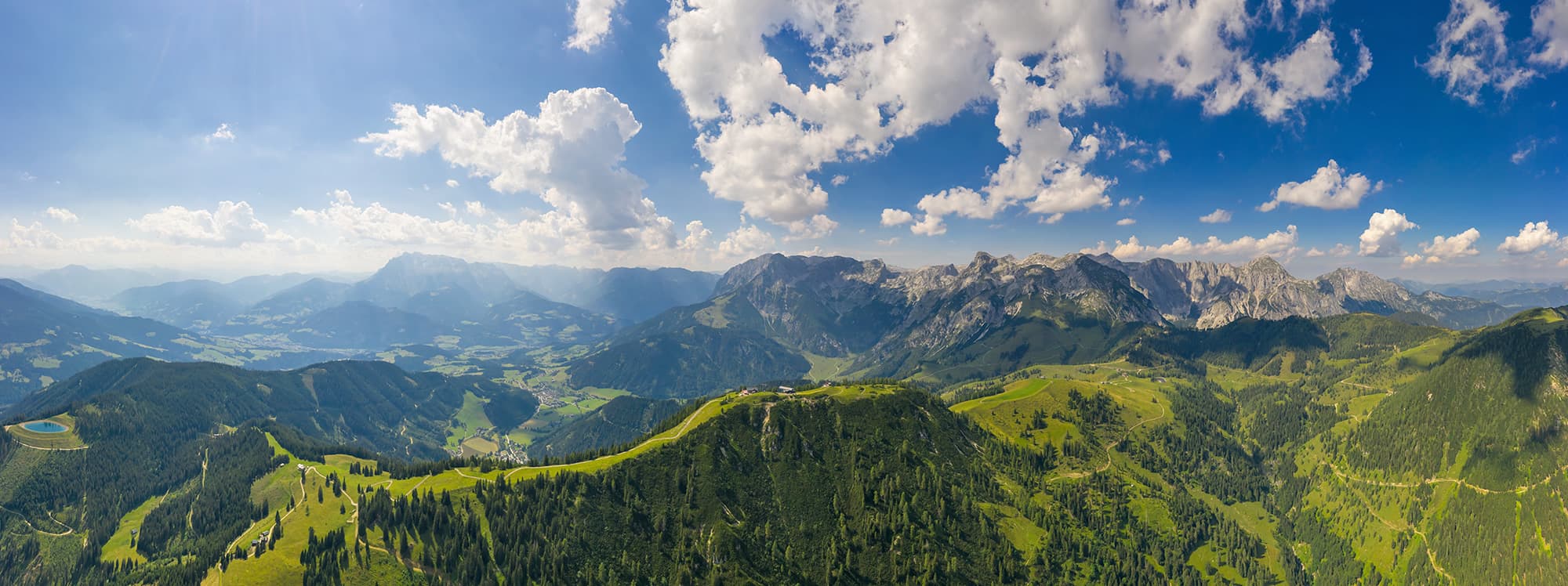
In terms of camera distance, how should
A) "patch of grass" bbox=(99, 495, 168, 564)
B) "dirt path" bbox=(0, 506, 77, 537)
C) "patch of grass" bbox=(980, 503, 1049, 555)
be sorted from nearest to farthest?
"patch of grass" bbox=(99, 495, 168, 564)
"dirt path" bbox=(0, 506, 77, 537)
"patch of grass" bbox=(980, 503, 1049, 555)

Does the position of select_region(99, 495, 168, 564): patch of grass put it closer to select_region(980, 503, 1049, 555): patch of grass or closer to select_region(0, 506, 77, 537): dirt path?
select_region(0, 506, 77, 537): dirt path

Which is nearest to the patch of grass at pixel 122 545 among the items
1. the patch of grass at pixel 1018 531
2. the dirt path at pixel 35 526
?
the dirt path at pixel 35 526

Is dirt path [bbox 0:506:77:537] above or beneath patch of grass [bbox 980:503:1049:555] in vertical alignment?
above

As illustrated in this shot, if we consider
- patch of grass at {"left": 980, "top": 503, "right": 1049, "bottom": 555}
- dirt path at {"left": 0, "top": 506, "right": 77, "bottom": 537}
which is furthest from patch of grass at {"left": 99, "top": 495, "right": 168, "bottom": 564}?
patch of grass at {"left": 980, "top": 503, "right": 1049, "bottom": 555}

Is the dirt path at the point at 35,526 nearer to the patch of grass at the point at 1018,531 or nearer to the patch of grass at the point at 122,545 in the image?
the patch of grass at the point at 122,545

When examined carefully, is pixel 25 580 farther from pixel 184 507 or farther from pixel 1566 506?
pixel 1566 506

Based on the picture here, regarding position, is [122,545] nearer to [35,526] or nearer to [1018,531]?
[35,526]

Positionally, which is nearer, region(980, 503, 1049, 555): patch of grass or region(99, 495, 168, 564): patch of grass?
region(99, 495, 168, 564): patch of grass

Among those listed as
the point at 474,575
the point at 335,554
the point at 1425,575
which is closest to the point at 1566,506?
the point at 1425,575

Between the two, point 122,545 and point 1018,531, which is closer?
point 122,545

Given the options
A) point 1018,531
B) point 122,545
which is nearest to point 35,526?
point 122,545

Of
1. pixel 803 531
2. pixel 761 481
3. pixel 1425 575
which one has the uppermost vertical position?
pixel 761 481
